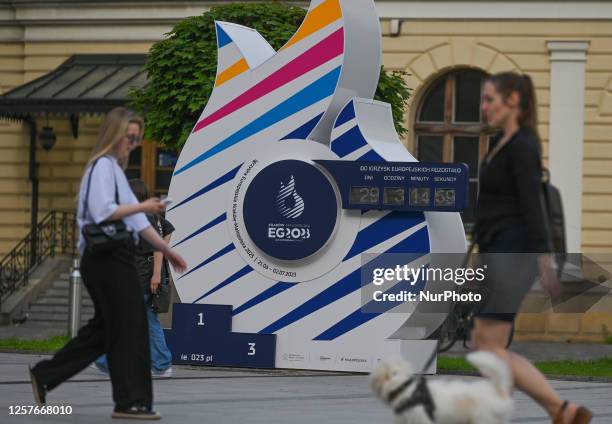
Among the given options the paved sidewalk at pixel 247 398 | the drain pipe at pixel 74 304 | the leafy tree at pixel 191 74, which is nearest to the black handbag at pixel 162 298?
the paved sidewalk at pixel 247 398

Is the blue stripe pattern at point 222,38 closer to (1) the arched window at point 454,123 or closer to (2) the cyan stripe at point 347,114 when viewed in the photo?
(2) the cyan stripe at point 347,114

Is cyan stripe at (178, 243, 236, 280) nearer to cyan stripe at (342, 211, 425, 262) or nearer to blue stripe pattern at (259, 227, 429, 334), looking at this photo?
blue stripe pattern at (259, 227, 429, 334)

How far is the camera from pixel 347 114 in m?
15.3

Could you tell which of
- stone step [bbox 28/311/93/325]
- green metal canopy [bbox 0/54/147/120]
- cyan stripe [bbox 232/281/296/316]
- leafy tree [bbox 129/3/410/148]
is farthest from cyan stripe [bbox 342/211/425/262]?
green metal canopy [bbox 0/54/147/120]

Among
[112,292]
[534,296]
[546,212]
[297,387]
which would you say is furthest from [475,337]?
[534,296]

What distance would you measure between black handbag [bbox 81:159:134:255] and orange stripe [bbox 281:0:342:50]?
6.22 metres

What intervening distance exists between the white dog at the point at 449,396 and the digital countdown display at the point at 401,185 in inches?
289

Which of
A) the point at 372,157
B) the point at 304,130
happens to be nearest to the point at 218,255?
the point at 304,130

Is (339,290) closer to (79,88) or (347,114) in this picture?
(347,114)

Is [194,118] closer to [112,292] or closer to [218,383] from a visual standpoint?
[218,383]

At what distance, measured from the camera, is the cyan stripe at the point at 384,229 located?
15.2 metres

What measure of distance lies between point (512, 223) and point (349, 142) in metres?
6.92

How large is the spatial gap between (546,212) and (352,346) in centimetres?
702

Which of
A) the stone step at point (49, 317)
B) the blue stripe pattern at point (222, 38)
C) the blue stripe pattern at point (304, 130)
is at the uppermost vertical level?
the blue stripe pattern at point (222, 38)
